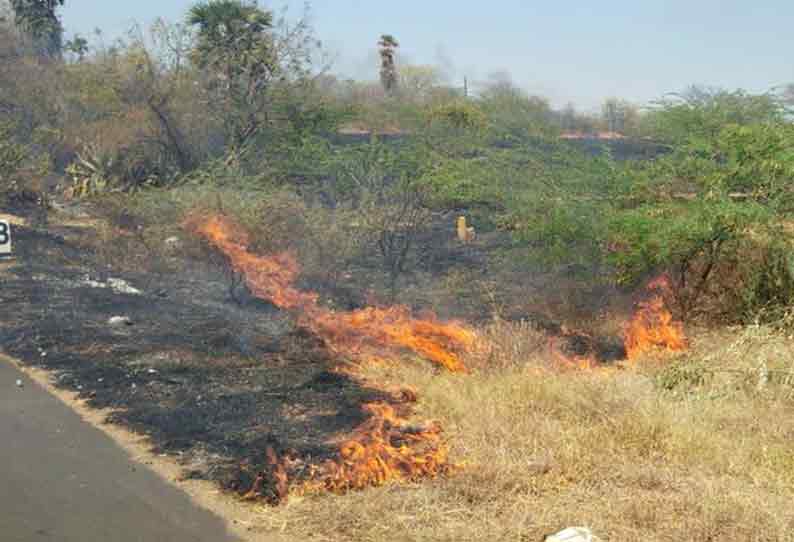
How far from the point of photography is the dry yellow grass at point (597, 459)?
560 cm

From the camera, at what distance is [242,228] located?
531 inches

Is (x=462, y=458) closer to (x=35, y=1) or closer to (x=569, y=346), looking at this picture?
(x=569, y=346)

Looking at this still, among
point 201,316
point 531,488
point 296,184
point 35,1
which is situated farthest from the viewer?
point 35,1

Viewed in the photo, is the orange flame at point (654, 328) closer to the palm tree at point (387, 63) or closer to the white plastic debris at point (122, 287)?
the white plastic debris at point (122, 287)

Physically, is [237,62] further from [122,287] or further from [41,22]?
[41,22]

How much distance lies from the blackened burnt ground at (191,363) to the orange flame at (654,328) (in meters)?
3.93

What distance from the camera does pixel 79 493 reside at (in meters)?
6.42

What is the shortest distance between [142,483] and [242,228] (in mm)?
7205

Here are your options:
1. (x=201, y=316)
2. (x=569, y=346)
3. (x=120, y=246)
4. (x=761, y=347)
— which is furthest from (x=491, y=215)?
(x=120, y=246)

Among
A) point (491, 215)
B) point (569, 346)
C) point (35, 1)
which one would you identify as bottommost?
point (569, 346)

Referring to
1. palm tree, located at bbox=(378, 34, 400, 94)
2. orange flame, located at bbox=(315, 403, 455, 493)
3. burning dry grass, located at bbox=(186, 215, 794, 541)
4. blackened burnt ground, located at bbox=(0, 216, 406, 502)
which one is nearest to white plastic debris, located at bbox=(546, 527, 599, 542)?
burning dry grass, located at bbox=(186, 215, 794, 541)

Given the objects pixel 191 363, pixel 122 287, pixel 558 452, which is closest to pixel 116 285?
pixel 122 287

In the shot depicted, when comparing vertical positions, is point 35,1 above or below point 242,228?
above

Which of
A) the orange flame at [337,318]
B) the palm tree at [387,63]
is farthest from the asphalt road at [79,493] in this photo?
the palm tree at [387,63]
